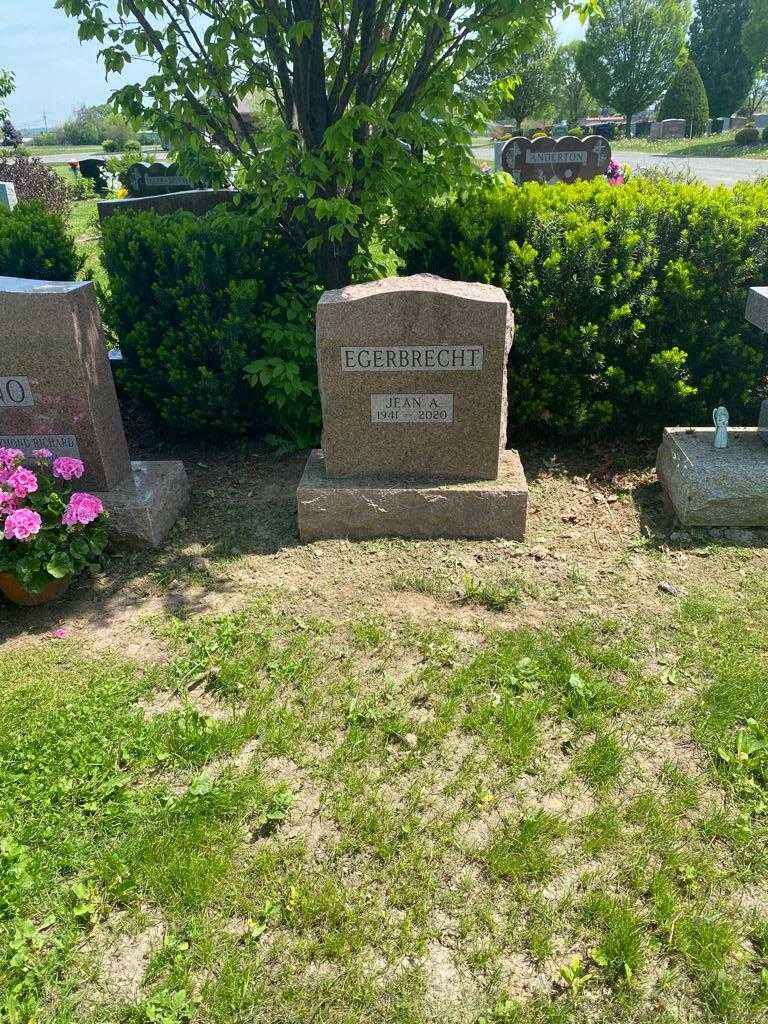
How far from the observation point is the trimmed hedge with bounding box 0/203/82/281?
223 inches

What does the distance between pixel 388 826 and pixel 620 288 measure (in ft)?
12.0

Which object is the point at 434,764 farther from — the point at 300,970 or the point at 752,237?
the point at 752,237

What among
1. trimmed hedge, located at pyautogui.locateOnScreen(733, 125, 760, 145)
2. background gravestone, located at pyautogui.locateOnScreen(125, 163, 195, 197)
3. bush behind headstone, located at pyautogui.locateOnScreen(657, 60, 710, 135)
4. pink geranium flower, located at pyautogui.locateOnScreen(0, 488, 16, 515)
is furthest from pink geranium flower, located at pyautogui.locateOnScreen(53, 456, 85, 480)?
bush behind headstone, located at pyautogui.locateOnScreen(657, 60, 710, 135)

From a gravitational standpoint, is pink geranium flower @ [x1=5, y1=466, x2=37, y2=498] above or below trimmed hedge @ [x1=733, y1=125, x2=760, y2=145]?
below

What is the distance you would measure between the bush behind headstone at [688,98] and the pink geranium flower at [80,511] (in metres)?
42.9

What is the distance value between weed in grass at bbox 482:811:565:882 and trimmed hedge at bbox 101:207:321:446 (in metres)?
3.21

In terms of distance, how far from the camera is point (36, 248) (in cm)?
569

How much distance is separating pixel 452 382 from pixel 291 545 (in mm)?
1273

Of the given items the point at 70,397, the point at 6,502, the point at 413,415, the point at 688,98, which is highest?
the point at 688,98

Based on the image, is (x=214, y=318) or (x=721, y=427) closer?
(x=721, y=427)

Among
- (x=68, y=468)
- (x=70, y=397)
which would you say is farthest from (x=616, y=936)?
(x=70, y=397)

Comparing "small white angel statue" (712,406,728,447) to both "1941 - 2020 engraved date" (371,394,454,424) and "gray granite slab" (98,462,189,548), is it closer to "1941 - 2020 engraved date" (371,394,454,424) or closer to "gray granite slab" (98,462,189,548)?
"1941 - 2020 engraved date" (371,394,454,424)

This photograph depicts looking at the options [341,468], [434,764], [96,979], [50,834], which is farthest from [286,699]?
[341,468]

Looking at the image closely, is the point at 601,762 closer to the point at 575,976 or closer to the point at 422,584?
the point at 575,976
